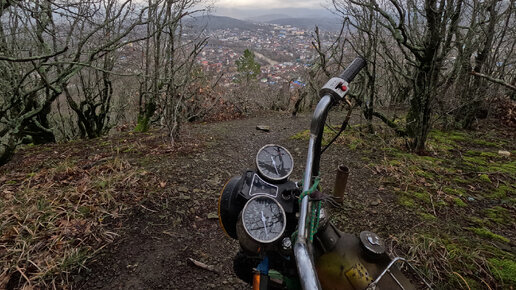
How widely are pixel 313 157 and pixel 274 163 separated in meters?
0.35

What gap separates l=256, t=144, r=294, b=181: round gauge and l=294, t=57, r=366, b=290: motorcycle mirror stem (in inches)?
9.0

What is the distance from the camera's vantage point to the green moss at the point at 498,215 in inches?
128

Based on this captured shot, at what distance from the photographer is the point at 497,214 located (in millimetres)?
3400

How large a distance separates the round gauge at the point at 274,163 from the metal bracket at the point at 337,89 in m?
0.47

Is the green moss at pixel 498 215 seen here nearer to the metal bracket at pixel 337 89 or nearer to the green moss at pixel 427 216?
the green moss at pixel 427 216

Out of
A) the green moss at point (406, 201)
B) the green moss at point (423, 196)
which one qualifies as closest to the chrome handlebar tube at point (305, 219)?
the green moss at point (406, 201)

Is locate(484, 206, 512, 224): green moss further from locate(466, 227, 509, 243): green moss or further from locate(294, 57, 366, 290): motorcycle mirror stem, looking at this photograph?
locate(294, 57, 366, 290): motorcycle mirror stem

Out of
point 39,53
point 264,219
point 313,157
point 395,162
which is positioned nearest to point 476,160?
point 395,162

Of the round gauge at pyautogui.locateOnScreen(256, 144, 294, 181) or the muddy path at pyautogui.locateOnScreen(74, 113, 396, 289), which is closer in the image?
the round gauge at pyautogui.locateOnScreen(256, 144, 294, 181)

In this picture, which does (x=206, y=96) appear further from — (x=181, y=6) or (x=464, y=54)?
(x=464, y=54)

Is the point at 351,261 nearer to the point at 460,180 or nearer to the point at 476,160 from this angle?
the point at 460,180

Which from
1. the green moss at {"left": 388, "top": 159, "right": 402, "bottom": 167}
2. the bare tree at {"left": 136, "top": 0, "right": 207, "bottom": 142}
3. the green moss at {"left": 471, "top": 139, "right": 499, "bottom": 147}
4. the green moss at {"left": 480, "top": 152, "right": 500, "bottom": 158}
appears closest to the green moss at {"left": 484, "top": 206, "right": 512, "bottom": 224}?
the green moss at {"left": 388, "top": 159, "right": 402, "bottom": 167}

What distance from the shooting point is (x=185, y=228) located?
3.39 m

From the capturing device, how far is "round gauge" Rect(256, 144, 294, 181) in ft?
4.42
